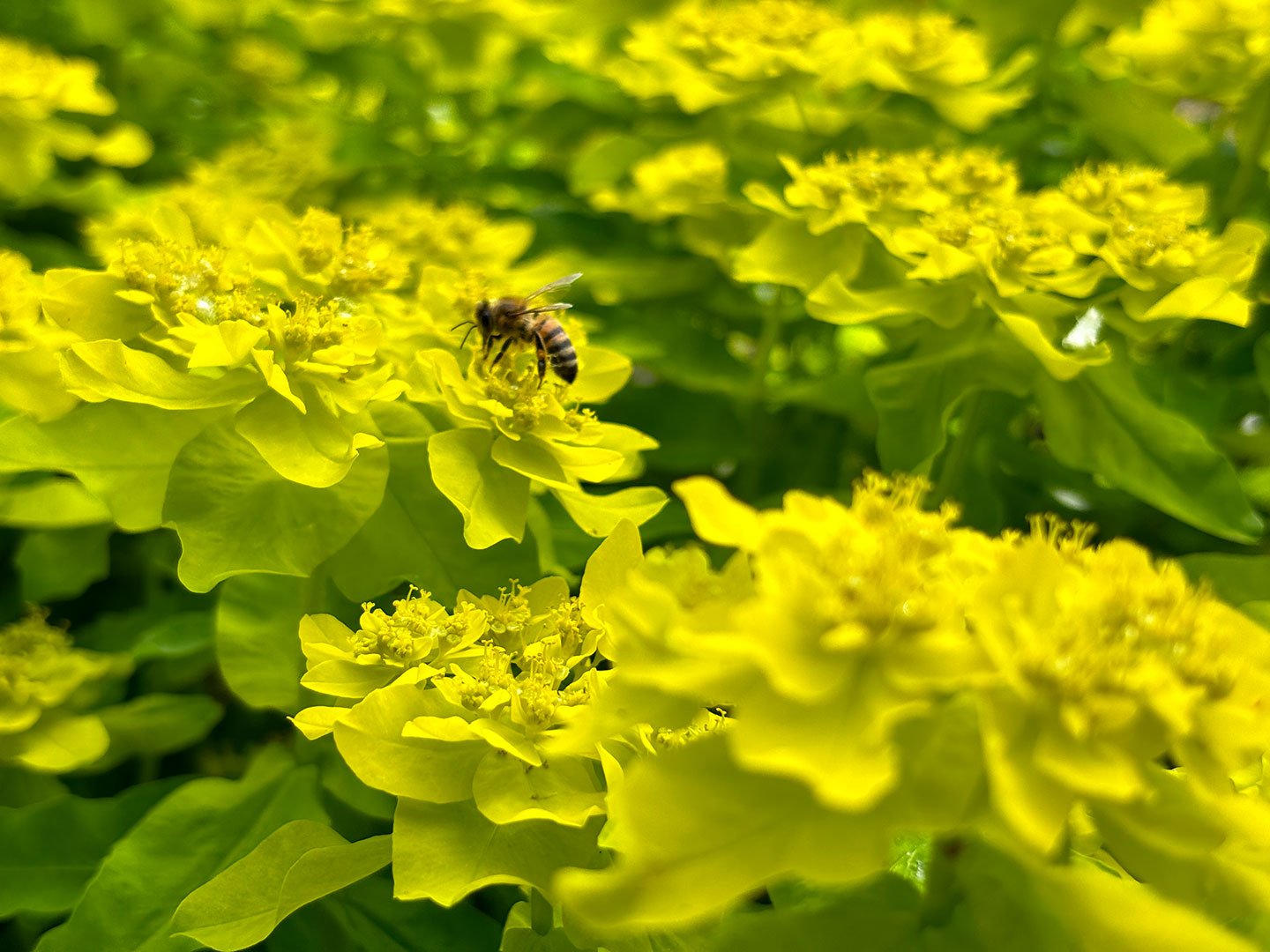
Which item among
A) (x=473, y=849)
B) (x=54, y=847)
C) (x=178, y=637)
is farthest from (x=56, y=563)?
(x=473, y=849)

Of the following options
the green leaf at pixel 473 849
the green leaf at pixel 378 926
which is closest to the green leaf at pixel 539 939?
the green leaf at pixel 473 849

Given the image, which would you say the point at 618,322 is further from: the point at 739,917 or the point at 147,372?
the point at 739,917

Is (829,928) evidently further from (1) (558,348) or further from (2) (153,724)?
(2) (153,724)

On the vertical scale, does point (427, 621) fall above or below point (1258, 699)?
below

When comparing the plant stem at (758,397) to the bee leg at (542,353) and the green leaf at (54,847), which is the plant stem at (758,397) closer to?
the bee leg at (542,353)

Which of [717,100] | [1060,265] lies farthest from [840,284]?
[717,100]

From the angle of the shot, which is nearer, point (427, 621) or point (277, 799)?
point (427, 621)
